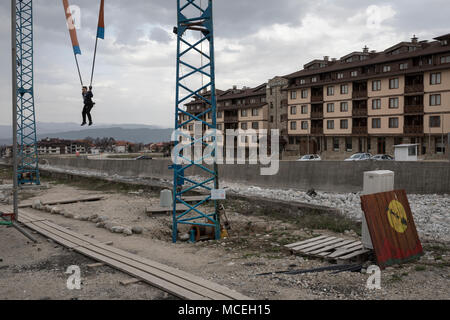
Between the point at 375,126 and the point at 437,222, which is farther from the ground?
the point at 375,126

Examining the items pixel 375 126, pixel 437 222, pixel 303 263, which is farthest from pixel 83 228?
pixel 375 126

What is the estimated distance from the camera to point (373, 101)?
45875mm

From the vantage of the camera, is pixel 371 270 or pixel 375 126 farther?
pixel 375 126

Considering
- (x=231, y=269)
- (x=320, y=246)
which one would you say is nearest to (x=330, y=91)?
(x=320, y=246)

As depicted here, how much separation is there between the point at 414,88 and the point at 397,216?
38.5m

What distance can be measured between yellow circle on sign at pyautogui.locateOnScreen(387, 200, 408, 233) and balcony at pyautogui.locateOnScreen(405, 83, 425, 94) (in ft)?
124

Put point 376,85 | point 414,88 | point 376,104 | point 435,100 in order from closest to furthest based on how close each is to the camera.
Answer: point 435,100
point 414,88
point 376,85
point 376,104

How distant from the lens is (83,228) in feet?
43.8

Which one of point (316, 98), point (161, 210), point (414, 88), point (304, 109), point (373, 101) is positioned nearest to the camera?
point (161, 210)

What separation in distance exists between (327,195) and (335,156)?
30.7 meters

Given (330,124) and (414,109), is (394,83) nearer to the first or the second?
(414,109)

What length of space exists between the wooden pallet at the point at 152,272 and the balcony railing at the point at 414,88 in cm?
4107

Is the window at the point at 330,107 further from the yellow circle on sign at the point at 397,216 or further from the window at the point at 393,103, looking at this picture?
the yellow circle on sign at the point at 397,216
